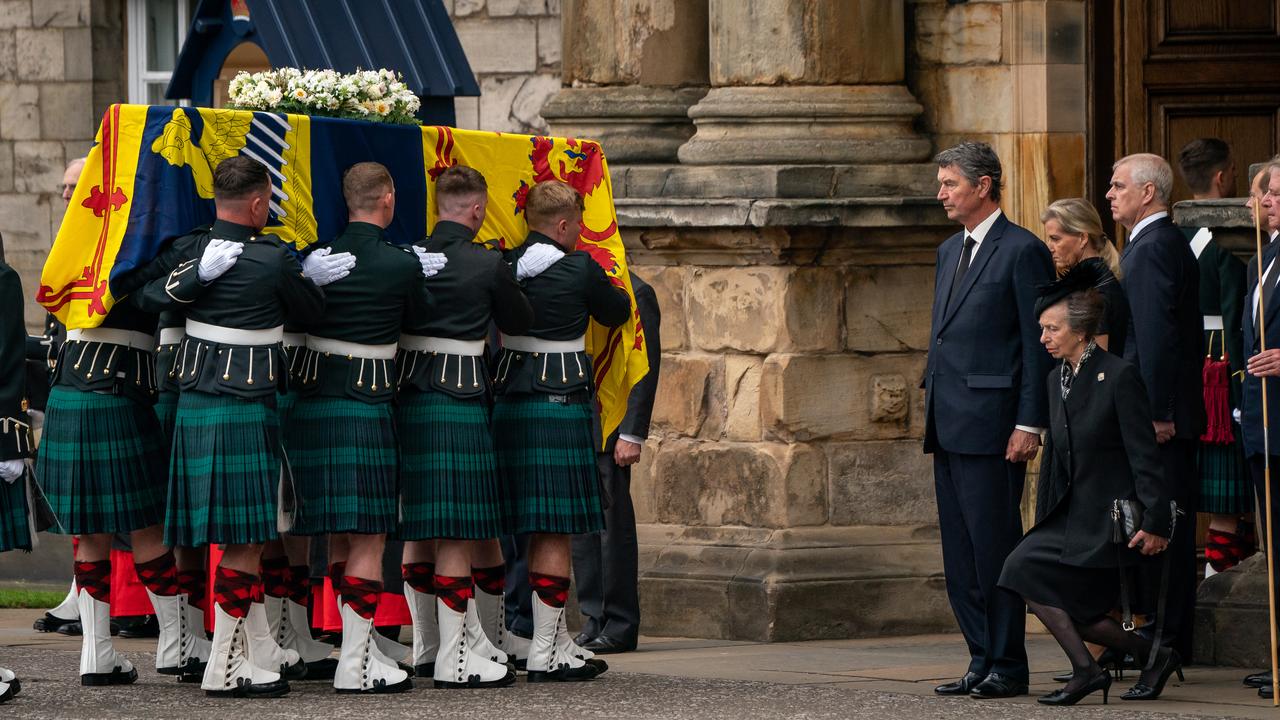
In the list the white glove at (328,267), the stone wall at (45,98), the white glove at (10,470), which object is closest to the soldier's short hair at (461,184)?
the white glove at (328,267)

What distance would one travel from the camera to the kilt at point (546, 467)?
9.00 metres

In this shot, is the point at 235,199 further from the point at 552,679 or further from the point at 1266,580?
the point at 1266,580

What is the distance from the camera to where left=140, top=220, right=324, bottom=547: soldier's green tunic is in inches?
330

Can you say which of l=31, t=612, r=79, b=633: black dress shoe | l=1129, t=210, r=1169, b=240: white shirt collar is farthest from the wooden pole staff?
l=31, t=612, r=79, b=633: black dress shoe

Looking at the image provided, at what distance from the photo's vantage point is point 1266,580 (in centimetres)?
909

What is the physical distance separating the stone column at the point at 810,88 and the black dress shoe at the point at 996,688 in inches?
117

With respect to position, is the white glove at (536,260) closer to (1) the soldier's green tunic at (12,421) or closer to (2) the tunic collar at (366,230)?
(2) the tunic collar at (366,230)

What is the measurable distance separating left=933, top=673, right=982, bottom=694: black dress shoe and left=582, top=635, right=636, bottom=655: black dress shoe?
6.00 ft

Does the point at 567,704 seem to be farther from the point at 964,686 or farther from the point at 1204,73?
the point at 1204,73

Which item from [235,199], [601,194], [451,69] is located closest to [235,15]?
[451,69]

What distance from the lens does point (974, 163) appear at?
28.7 ft

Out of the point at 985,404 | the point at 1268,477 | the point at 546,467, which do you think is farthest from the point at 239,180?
the point at 1268,477

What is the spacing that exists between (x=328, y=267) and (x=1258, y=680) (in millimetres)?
3501

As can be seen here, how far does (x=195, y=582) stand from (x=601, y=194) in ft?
7.25
